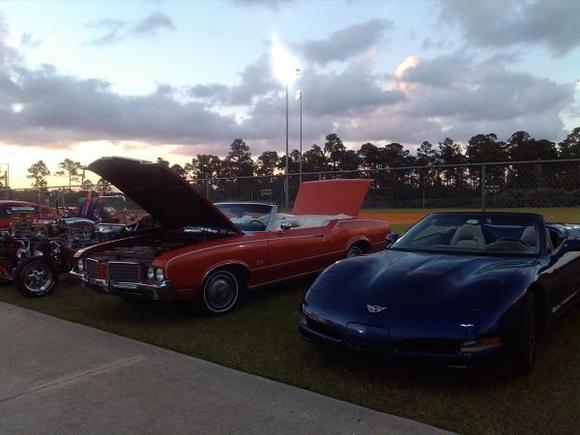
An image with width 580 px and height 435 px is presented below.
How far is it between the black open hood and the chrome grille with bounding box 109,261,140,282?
1.05 metres

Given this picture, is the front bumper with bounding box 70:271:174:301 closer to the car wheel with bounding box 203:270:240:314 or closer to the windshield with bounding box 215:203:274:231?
the car wheel with bounding box 203:270:240:314

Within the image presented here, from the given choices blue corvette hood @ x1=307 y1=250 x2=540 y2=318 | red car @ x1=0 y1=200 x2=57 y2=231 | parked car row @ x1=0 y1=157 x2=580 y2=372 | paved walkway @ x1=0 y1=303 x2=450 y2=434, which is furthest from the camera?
red car @ x1=0 y1=200 x2=57 y2=231

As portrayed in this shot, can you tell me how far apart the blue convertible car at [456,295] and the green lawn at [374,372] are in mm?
269

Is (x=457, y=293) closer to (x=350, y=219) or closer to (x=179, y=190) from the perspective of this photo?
(x=179, y=190)

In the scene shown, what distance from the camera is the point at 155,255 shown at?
618 cm

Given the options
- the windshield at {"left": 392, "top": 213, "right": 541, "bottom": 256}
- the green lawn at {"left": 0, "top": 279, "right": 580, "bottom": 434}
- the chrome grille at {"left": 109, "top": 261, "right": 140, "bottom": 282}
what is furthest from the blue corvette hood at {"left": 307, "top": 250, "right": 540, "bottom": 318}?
the chrome grille at {"left": 109, "top": 261, "right": 140, "bottom": 282}

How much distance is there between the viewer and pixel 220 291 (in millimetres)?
6293

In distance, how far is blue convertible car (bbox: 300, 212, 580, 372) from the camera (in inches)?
145

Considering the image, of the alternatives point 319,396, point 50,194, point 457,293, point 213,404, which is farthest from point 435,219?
point 50,194

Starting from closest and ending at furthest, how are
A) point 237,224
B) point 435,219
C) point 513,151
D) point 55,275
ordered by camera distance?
point 435,219 → point 237,224 → point 55,275 → point 513,151

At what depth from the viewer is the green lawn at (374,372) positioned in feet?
11.3

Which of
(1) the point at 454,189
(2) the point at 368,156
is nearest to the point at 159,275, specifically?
(1) the point at 454,189

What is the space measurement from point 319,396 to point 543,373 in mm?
1782

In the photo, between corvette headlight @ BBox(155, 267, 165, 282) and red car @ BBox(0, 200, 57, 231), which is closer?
corvette headlight @ BBox(155, 267, 165, 282)
